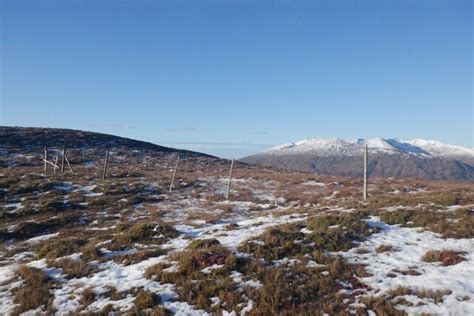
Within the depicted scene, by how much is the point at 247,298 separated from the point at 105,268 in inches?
211

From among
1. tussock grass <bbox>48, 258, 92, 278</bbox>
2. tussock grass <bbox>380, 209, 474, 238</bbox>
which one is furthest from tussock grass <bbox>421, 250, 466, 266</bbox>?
tussock grass <bbox>48, 258, 92, 278</bbox>

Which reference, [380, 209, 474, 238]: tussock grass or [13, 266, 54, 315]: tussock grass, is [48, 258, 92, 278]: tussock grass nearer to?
[13, 266, 54, 315]: tussock grass

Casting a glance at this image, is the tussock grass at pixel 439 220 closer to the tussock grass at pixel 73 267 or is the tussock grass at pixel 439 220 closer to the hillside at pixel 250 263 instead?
the hillside at pixel 250 263

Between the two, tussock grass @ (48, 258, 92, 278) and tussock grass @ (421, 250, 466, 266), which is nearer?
tussock grass @ (421, 250, 466, 266)

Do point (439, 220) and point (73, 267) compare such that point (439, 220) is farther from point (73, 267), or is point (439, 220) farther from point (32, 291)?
point (32, 291)

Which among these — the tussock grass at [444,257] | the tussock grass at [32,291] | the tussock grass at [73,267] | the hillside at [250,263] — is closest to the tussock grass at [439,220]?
the hillside at [250,263]

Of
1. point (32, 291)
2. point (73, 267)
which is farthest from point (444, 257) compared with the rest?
point (32, 291)

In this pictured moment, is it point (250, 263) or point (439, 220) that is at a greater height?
point (439, 220)

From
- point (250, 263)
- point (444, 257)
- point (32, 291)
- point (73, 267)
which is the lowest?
point (32, 291)

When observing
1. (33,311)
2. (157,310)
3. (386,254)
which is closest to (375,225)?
(386,254)

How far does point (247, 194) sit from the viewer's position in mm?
31078

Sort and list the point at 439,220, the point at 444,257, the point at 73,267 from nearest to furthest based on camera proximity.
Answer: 1. the point at 444,257
2. the point at 73,267
3. the point at 439,220

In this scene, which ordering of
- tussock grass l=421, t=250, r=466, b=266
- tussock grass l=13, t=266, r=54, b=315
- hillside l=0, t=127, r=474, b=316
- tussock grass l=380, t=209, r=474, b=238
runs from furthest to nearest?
tussock grass l=380, t=209, r=474, b=238 < tussock grass l=421, t=250, r=466, b=266 < tussock grass l=13, t=266, r=54, b=315 < hillside l=0, t=127, r=474, b=316

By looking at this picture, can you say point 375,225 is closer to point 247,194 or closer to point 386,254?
point 386,254
